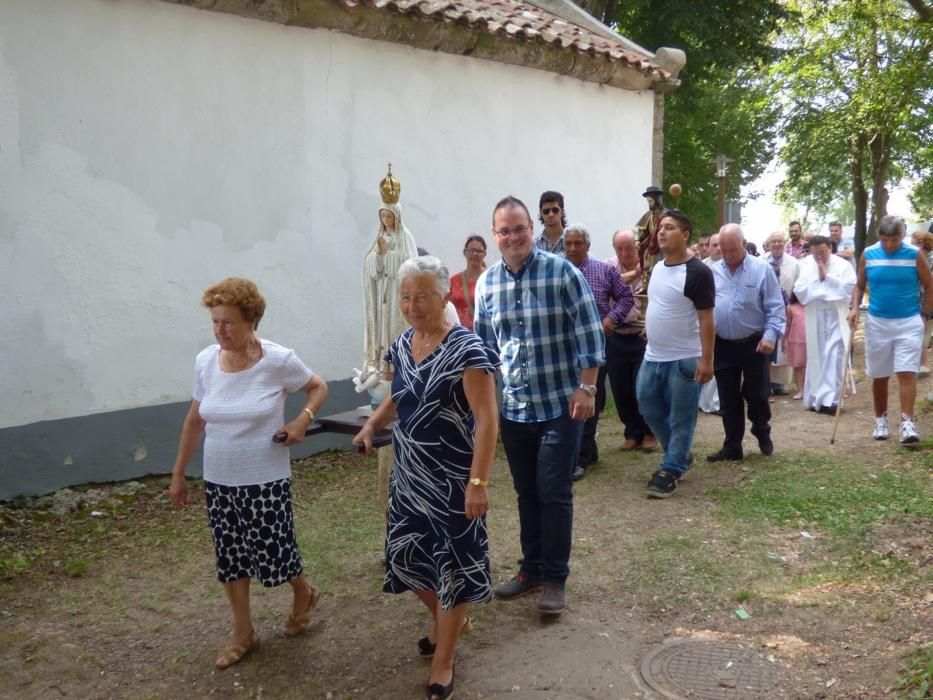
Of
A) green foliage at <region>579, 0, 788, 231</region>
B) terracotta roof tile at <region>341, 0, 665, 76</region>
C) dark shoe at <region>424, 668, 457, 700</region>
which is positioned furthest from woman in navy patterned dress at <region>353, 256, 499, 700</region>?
green foliage at <region>579, 0, 788, 231</region>

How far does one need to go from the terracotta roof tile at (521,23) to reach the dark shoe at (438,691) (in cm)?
584

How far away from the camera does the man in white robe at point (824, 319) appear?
31.1 feet

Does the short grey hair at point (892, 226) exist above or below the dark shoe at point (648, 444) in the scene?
above

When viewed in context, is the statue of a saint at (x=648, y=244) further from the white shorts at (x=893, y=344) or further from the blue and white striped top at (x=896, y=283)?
the white shorts at (x=893, y=344)

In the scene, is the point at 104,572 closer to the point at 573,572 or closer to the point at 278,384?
the point at 278,384

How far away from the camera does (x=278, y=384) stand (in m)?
3.87

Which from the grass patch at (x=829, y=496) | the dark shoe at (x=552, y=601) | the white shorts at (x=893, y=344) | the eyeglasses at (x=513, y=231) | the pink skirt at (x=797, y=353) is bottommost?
the grass patch at (x=829, y=496)

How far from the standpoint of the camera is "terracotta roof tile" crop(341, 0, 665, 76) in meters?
7.93

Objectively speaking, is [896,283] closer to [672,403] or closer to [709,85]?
[672,403]

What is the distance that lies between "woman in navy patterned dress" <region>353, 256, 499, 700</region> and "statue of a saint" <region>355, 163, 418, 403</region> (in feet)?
5.78

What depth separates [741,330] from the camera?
275 inches

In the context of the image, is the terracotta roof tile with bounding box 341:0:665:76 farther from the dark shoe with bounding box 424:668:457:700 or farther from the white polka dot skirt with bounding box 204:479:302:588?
the dark shoe with bounding box 424:668:457:700

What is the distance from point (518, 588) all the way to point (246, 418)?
5.75 ft

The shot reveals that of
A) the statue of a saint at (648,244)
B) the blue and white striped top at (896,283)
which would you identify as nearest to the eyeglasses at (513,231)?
the statue of a saint at (648,244)
